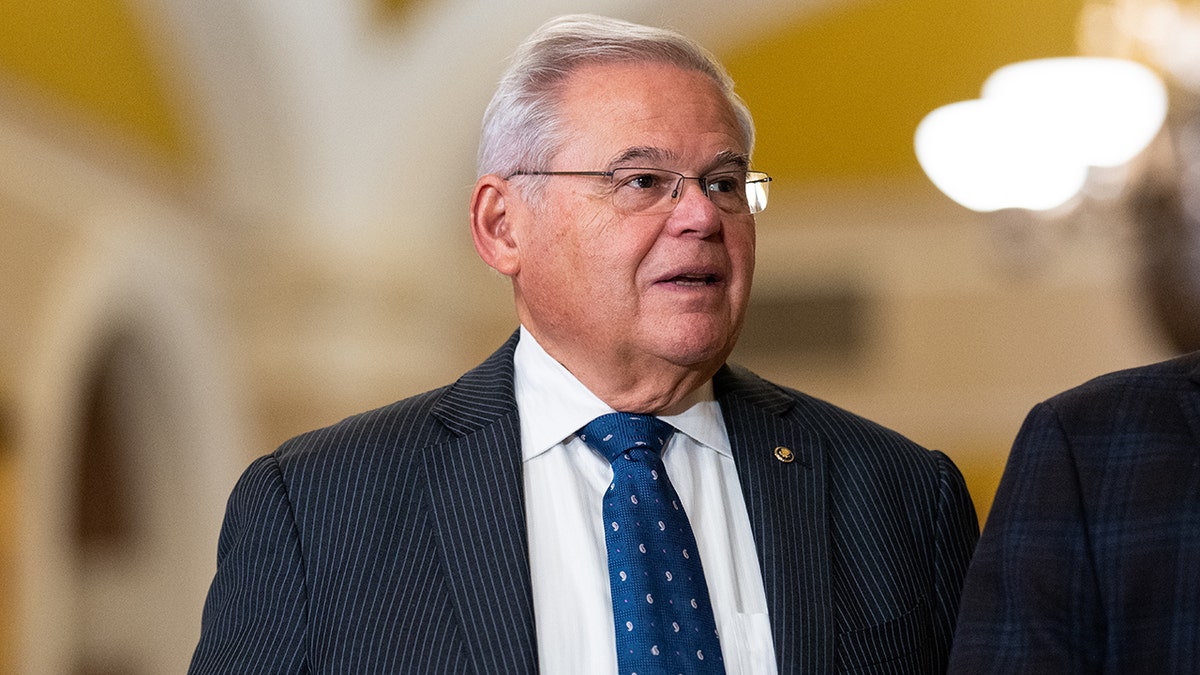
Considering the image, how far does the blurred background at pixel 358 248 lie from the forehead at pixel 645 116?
3359mm

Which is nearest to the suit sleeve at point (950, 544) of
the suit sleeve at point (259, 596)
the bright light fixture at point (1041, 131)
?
the suit sleeve at point (259, 596)

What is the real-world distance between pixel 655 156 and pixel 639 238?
12cm

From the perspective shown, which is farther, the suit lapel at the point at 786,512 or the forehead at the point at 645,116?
the forehead at the point at 645,116

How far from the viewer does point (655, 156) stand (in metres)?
2.05

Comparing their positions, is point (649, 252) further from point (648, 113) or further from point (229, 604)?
point (229, 604)

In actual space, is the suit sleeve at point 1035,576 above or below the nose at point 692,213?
below

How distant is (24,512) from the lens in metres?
5.09

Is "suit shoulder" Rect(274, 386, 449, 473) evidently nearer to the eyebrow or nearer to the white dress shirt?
the white dress shirt

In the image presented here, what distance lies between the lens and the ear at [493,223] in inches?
88.0

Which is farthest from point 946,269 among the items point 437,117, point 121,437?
point 121,437

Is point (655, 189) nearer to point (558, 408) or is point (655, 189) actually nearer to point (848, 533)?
point (558, 408)

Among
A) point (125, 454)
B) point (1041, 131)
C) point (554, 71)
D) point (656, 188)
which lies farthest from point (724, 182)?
point (125, 454)

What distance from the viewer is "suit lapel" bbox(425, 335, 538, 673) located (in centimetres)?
189

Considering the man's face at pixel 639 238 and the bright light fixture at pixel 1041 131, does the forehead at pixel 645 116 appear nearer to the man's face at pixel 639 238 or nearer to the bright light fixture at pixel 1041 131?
the man's face at pixel 639 238
